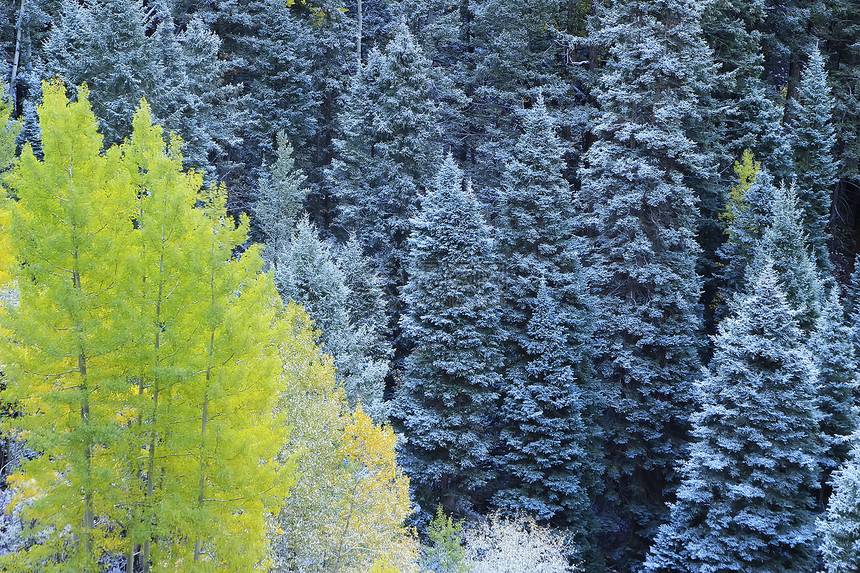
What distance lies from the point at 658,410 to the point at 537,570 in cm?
779

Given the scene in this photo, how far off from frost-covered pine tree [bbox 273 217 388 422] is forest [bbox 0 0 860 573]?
0.40 feet

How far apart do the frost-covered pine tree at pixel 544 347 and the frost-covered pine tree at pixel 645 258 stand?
94 cm

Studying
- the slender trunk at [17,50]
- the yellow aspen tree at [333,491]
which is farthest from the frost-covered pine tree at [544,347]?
the slender trunk at [17,50]

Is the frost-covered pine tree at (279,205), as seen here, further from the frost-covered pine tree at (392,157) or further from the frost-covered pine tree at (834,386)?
the frost-covered pine tree at (834,386)

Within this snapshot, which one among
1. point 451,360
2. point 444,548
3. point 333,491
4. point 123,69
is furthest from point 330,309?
point 123,69

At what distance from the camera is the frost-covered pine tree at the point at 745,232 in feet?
100

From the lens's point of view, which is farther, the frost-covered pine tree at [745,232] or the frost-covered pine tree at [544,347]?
the frost-covered pine tree at [745,232]

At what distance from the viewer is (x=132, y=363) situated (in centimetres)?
1479

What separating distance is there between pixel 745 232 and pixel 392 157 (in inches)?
597

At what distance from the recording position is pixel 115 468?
47.6 ft

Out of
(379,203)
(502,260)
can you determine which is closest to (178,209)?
(502,260)

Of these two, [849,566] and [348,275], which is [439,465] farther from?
[849,566]

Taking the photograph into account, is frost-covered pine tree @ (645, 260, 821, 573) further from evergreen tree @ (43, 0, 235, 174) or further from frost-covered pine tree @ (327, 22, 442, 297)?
evergreen tree @ (43, 0, 235, 174)

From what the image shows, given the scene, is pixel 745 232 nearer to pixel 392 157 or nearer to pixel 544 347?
pixel 544 347
